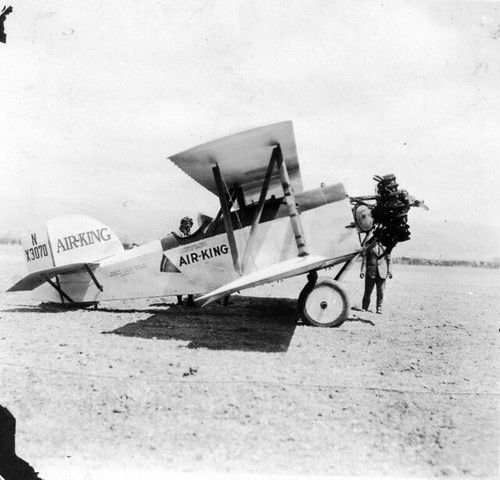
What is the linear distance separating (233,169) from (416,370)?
3.62 metres

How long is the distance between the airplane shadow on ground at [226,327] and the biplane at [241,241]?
20.1 inches

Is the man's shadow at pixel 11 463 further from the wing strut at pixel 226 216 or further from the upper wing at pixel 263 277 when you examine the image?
the wing strut at pixel 226 216

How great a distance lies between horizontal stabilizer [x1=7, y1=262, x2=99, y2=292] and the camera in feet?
24.5

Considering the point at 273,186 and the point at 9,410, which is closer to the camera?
the point at 9,410

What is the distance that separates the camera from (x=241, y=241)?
6609 millimetres

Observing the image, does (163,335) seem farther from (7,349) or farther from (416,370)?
(416,370)

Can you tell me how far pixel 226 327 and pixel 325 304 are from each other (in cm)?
150

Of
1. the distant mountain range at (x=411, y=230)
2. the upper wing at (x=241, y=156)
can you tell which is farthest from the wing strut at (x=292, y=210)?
the distant mountain range at (x=411, y=230)

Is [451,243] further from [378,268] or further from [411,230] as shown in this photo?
[378,268]

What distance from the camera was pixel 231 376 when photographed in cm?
408

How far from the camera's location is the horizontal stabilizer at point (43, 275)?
747 centimetres

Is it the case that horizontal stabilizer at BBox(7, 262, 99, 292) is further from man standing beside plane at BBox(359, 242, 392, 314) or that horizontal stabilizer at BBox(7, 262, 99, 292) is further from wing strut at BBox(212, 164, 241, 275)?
man standing beside plane at BBox(359, 242, 392, 314)

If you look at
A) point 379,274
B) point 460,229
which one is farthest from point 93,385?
point 460,229

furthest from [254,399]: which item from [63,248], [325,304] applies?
[63,248]
